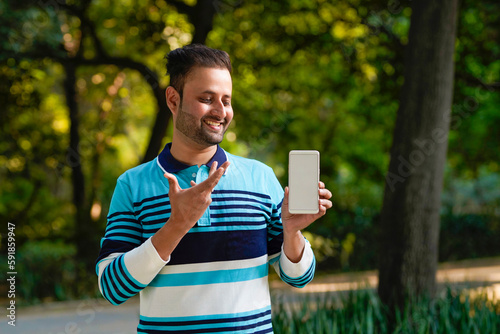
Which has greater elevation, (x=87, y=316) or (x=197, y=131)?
(x=197, y=131)

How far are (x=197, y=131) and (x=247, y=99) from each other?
10.6 meters

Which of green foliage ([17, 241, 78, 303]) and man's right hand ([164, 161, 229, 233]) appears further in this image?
green foliage ([17, 241, 78, 303])

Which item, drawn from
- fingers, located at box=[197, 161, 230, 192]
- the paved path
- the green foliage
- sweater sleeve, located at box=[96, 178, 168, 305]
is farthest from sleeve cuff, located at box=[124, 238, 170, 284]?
the green foliage

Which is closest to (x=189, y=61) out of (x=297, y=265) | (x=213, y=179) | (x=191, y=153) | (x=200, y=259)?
(x=191, y=153)

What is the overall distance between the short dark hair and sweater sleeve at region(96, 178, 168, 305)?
405 millimetres

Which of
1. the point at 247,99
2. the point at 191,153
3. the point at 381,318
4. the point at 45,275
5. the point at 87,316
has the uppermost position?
the point at 247,99

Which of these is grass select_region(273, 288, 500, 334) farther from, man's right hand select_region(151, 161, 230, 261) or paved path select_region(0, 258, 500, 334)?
man's right hand select_region(151, 161, 230, 261)

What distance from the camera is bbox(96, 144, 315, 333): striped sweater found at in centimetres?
190

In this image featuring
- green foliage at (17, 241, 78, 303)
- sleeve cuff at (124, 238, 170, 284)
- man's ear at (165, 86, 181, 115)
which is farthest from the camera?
green foliage at (17, 241, 78, 303)

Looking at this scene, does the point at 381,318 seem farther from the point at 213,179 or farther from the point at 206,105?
the point at 213,179

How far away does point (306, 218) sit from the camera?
189 cm

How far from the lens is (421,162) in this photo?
5.38 metres

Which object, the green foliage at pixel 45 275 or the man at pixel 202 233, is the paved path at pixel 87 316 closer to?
the green foliage at pixel 45 275

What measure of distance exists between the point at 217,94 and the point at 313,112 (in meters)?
13.6
